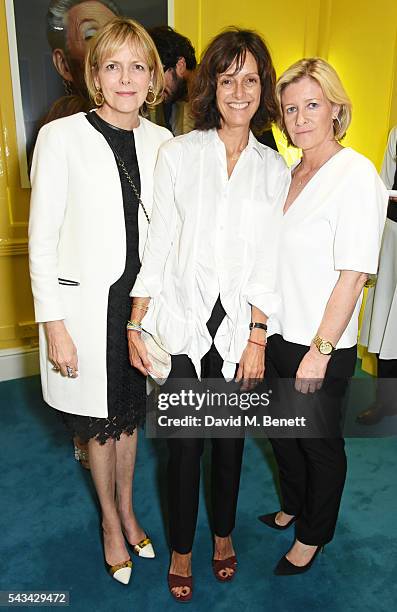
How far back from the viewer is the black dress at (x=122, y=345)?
169 centimetres

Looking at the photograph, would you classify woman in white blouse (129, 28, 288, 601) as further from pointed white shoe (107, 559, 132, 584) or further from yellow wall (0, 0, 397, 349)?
yellow wall (0, 0, 397, 349)

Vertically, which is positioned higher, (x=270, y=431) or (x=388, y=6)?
(x=388, y=6)

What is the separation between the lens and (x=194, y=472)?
1.77m

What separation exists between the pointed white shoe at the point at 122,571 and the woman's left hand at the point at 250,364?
0.87 meters

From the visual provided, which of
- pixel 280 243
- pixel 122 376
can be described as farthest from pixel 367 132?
pixel 122 376

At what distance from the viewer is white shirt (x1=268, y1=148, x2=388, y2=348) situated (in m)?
1.54

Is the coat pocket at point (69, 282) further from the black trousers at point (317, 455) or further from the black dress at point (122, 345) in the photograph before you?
the black trousers at point (317, 455)

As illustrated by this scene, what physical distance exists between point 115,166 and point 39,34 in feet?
7.25

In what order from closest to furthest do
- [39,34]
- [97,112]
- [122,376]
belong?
[97,112], [122,376], [39,34]

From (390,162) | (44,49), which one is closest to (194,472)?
(390,162)

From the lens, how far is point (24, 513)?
7.63ft

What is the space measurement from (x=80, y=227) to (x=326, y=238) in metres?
0.75

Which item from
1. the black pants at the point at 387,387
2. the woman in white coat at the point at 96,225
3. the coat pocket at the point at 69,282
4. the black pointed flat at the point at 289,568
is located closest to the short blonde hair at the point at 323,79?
the woman in white coat at the point at 96,225

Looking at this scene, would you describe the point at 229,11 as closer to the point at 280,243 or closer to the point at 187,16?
the point at 187,16
